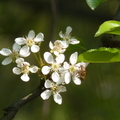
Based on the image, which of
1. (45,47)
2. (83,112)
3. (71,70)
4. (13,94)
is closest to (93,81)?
(83,112)

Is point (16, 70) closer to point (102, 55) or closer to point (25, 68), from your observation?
point (25, 68)

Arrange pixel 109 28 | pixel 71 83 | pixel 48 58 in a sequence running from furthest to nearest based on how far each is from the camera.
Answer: pixel 71 83 → pixel 48 58 → pixel 109 28

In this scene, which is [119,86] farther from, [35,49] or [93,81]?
[35,49]

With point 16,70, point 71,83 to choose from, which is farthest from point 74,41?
point 71,83

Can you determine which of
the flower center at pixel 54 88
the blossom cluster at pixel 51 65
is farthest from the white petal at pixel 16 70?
the flower center at pixel 54 88

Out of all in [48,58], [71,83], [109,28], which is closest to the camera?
[109,28]

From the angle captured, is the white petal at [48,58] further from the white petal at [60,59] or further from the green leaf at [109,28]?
the green leaf at [109,28]
